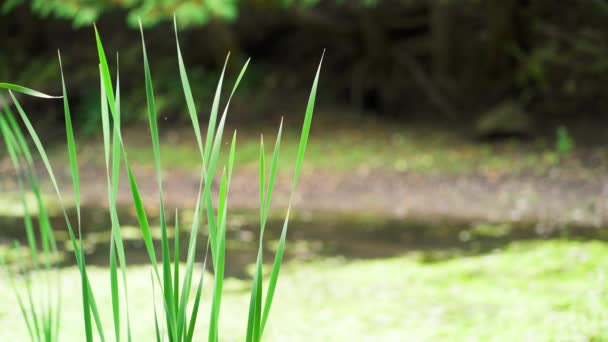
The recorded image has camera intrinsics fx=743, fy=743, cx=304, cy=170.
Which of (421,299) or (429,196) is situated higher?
(421,299)

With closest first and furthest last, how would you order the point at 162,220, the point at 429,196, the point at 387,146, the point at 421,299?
the point at 162,220
the point at 421,299
the point at 429,196
the point at 387,146

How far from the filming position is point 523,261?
432 centimetres

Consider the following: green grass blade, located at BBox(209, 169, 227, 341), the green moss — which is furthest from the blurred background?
green grass blade, located at BBox(209, 169, 227, 341)

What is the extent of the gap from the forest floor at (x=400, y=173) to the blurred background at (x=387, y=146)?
0.03 m

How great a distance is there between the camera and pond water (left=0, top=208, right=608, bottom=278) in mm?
4832

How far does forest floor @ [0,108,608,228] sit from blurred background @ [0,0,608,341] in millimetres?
30

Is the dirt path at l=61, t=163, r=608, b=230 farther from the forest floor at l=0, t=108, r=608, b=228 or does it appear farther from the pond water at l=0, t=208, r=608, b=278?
the pond water at l=0, t=208, r=608, b=278

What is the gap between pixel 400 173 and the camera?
7375 millimetres

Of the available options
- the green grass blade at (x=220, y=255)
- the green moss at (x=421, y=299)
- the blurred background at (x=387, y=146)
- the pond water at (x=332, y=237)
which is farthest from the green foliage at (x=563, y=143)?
the green grass blade at (x=220, y=255)

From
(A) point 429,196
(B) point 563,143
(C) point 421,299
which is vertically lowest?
(A) point 429,196

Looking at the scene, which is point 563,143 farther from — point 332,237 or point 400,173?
point 332,237

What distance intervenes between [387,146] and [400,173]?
0.95 meters

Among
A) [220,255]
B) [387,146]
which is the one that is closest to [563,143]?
[387,146]

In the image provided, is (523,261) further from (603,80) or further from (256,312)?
(603,80)
